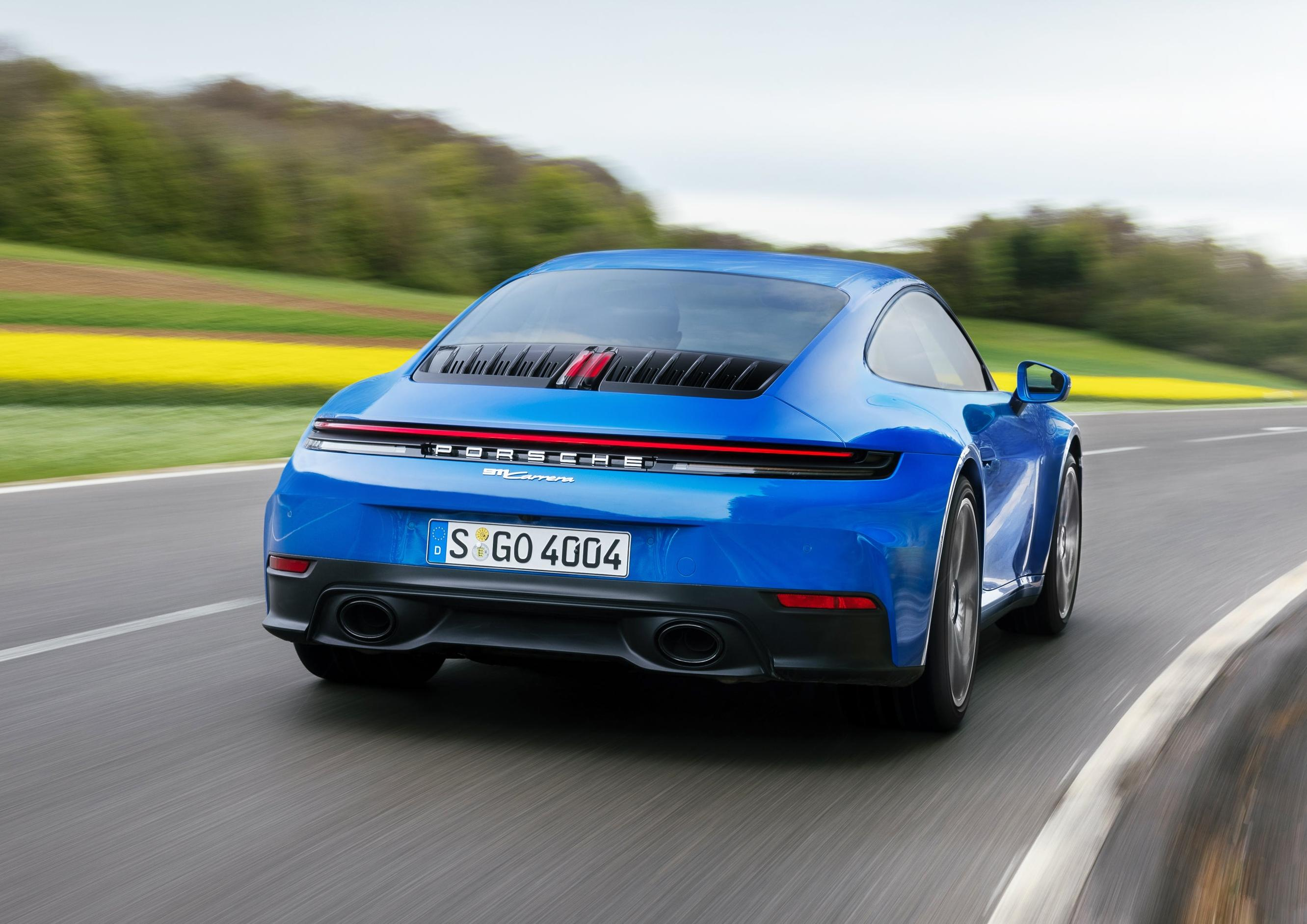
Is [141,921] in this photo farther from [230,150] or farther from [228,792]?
[230,150]

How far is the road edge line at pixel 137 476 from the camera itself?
1032cm

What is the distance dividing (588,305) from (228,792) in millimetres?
1832

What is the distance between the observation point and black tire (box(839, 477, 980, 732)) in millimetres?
4434

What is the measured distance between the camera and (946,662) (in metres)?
4.51

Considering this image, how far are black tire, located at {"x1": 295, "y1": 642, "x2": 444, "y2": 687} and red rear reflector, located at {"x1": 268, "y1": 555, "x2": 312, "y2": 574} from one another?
52 centimetres

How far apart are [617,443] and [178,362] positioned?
1544 centimetres

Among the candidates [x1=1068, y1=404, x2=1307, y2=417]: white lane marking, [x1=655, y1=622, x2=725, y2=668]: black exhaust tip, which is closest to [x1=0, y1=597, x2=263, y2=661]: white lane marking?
[x1=655, y1=622, x2=725, y2=668]: black exhaust tip

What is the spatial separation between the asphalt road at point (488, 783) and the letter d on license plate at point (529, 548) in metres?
0.55

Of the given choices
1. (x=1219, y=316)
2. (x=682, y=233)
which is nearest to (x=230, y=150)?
(x=682, y=233)

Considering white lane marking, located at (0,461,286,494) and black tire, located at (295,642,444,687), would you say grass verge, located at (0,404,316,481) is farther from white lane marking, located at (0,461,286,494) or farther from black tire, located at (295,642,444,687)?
black tire, located at (295,642,444,687)

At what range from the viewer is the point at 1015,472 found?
563cm

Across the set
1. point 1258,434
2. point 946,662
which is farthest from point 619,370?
point 1258,434

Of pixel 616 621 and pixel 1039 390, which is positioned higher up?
pixel 1039 390

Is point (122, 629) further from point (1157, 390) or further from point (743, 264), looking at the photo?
point (1157, 390)
